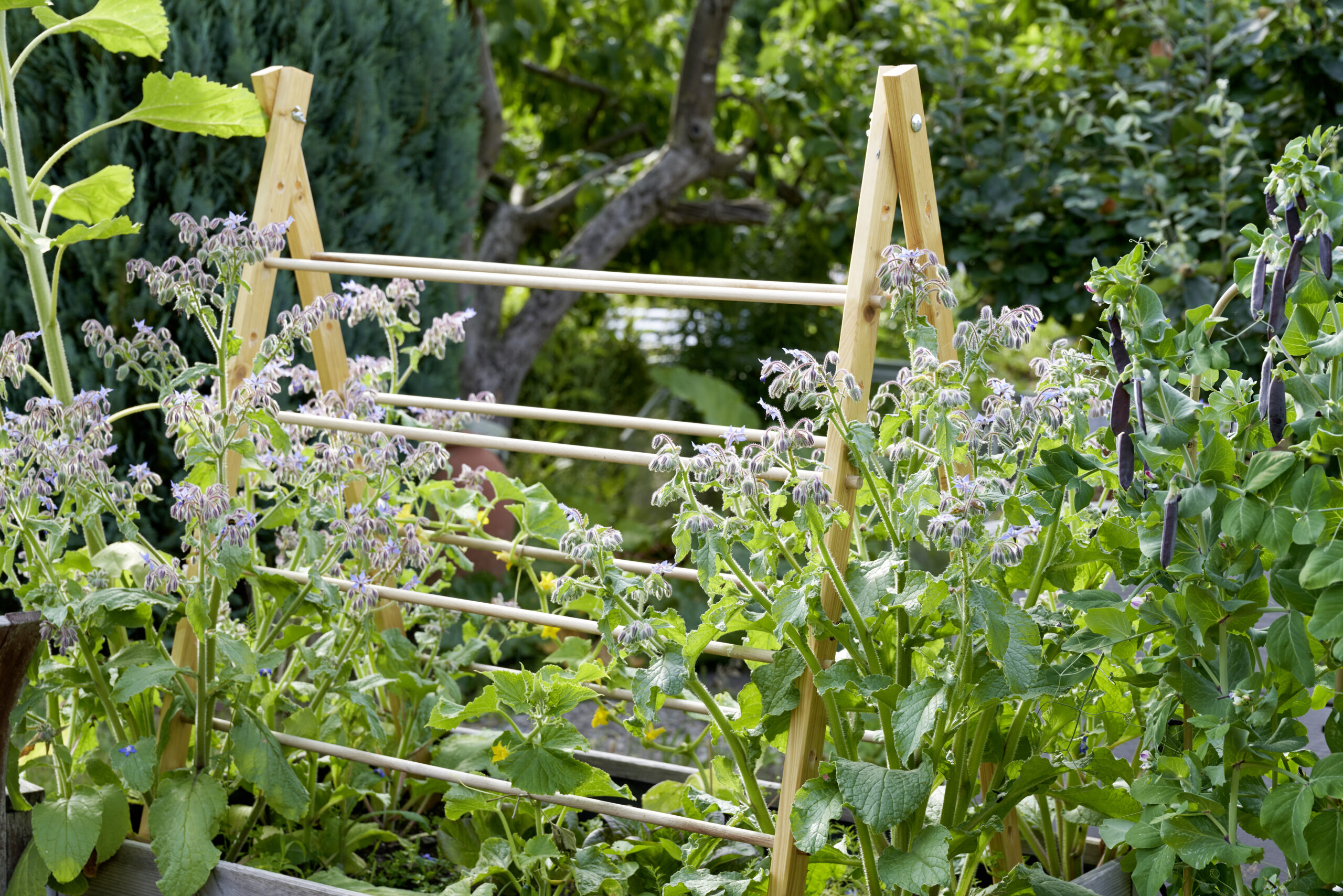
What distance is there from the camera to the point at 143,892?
176cm

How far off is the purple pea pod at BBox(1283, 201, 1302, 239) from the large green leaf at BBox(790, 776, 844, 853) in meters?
0.81

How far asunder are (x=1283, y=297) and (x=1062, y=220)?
2.92m

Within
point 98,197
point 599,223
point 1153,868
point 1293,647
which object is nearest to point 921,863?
point 1153,868

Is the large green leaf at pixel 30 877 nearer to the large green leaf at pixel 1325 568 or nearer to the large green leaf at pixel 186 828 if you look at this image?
the large green leaf at pixel 186 828

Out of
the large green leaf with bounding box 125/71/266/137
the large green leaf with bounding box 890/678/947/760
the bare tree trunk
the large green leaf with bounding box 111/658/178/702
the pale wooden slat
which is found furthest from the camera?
the bare tree trunk

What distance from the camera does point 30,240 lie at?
1783 millimetres

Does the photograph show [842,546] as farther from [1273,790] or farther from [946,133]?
[946,133]

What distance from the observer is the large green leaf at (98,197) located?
1.91m

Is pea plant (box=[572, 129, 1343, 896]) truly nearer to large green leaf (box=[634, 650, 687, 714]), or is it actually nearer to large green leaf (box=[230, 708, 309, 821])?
large green leaf (box=[634, 650, 687, 714])

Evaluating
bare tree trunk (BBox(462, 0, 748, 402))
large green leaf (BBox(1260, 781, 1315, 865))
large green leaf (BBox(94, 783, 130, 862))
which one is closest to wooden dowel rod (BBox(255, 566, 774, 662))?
large green leaf (BBox(94, 783, 130, 862))

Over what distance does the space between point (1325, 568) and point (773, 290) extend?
0.77 meters

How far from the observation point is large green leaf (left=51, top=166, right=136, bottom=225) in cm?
191

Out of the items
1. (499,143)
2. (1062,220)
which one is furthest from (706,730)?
(499,143)

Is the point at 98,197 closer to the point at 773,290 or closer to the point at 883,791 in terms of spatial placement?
the point at 773,290
